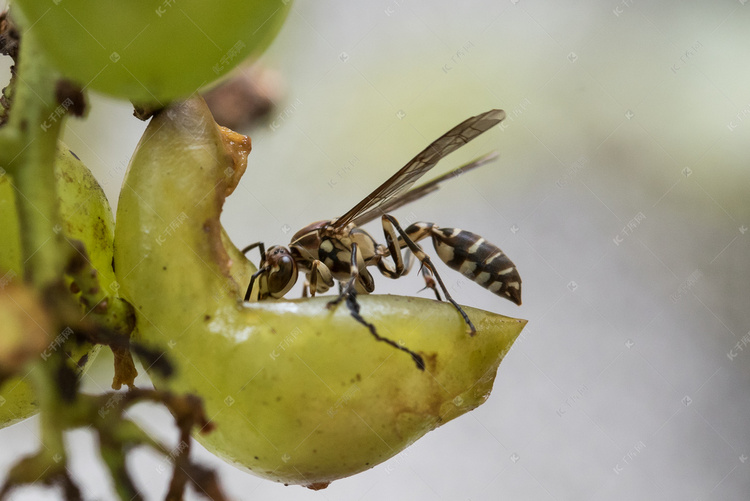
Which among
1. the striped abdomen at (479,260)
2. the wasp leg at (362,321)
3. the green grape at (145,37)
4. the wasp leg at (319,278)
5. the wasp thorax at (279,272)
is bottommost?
the wasp leg at (319,278)

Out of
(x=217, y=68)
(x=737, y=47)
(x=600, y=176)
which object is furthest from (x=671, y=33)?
(x=217, y=68)

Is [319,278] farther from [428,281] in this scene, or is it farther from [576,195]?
[576,195]

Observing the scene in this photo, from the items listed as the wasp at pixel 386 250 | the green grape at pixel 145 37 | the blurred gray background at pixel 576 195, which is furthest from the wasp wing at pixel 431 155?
the blurred gray background at pixel 576 195

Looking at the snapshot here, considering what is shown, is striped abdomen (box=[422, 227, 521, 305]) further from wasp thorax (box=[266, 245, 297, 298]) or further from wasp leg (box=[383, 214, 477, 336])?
wasp thorax (box=[266, 245, 297, 298])

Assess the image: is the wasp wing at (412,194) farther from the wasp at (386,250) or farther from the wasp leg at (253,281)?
the wasp leg at (253,281)

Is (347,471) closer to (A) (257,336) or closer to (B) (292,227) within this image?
(A) (257,336)

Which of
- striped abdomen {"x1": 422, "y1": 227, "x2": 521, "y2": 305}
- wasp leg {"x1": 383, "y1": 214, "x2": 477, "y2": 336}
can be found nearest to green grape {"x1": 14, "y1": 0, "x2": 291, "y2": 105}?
wasp leg {"x1": 383, "y1": 214, "x2": 477, "y2": 336}
